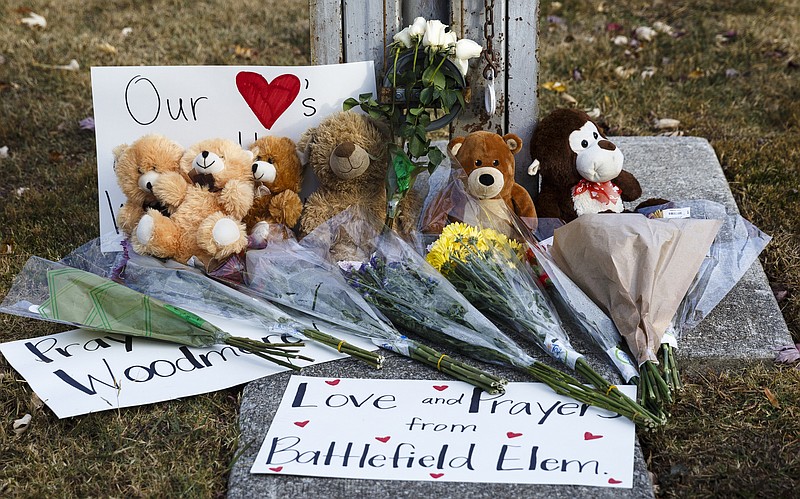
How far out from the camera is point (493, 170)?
2.63 metres

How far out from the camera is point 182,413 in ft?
7.04

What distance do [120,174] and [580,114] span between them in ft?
4.90

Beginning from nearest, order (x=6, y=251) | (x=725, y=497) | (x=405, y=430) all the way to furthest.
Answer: (x=725, y=497)
(x=405, y=430)
(x=6, y=251)

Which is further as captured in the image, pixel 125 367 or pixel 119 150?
pixel 119 150

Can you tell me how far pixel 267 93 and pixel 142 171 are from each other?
1.57 feet

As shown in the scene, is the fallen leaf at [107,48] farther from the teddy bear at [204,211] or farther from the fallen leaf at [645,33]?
the fallen leaf at [645,33]

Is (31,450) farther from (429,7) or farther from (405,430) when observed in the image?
(429,7)

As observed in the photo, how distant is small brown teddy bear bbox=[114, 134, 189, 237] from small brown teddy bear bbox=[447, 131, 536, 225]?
34.9 inches

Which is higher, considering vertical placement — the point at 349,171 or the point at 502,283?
the point at 349,171

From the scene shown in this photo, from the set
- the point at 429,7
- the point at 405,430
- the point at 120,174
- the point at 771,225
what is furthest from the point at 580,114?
the point at 120,174

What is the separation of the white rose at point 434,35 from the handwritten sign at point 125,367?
3.10ft

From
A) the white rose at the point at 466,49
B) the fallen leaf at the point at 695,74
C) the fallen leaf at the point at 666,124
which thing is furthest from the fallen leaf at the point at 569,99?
the white rose at the point at 466,49

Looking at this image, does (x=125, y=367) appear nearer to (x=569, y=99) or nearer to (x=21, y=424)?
(x=21, y=424)

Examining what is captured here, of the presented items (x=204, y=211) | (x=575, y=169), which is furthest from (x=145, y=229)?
(x=575, y=169)
